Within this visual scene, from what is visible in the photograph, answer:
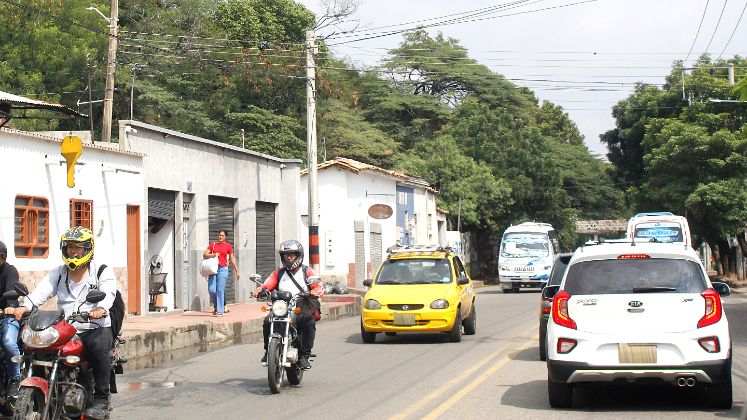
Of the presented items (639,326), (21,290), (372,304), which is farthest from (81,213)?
(639,326)

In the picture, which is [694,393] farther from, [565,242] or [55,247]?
[565,242]

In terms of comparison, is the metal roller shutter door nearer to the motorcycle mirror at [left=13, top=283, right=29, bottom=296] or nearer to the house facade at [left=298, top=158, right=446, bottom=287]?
the house facade at [left=298, top=158, right=446, bottom=287]

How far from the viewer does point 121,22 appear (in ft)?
176

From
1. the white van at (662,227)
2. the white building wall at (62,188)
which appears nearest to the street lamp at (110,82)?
the white building wall at (62,188)

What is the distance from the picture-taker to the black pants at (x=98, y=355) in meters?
8.44

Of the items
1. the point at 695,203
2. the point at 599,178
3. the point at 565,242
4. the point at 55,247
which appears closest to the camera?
the point at 55,247

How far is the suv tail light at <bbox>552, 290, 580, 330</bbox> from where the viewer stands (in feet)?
33.2

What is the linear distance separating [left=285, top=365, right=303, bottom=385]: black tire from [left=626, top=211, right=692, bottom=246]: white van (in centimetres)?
2985

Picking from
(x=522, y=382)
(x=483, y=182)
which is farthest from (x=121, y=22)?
(x=522, y=382)

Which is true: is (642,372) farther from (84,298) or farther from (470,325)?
(470,325)

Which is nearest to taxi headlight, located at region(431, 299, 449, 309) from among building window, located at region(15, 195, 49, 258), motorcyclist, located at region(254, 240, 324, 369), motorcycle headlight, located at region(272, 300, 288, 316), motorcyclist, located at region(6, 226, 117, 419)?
motorcyclist, located at region(254, 240, 324, 369)

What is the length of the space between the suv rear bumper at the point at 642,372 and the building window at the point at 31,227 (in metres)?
12.7

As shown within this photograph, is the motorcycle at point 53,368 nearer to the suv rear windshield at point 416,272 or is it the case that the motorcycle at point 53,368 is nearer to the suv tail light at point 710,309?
the suv tail light at point 710,309

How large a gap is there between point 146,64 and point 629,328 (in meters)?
43.5
